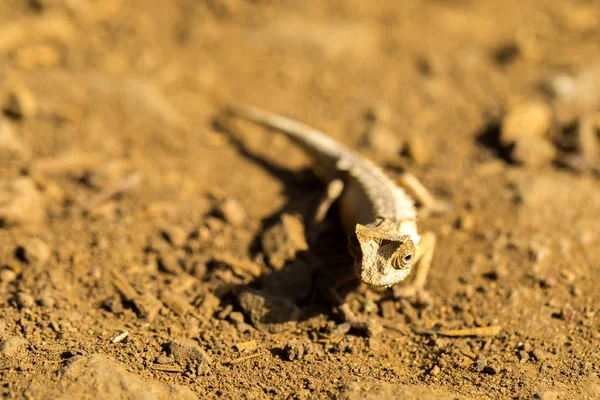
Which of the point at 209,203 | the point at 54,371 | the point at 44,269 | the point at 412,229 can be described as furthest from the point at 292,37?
the point at 54,371

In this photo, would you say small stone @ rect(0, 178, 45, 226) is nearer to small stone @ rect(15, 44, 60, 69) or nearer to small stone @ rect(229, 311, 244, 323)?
small stone @ rect(229, 311, 244, 323)

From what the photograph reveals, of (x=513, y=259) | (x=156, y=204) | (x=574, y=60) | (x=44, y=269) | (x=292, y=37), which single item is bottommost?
(x=44, y=269)

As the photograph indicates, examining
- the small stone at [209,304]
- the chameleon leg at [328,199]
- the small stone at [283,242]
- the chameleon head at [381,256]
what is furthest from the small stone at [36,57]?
the chameleon head at [381,256]

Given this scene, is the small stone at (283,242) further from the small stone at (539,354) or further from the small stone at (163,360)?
the small stone at (539,354)

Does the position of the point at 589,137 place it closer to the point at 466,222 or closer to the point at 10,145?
the point at 466,222

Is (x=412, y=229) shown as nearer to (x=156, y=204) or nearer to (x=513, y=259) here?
(x=513, y=259)

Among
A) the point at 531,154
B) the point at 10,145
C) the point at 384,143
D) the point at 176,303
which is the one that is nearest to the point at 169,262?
the point at 176,303
